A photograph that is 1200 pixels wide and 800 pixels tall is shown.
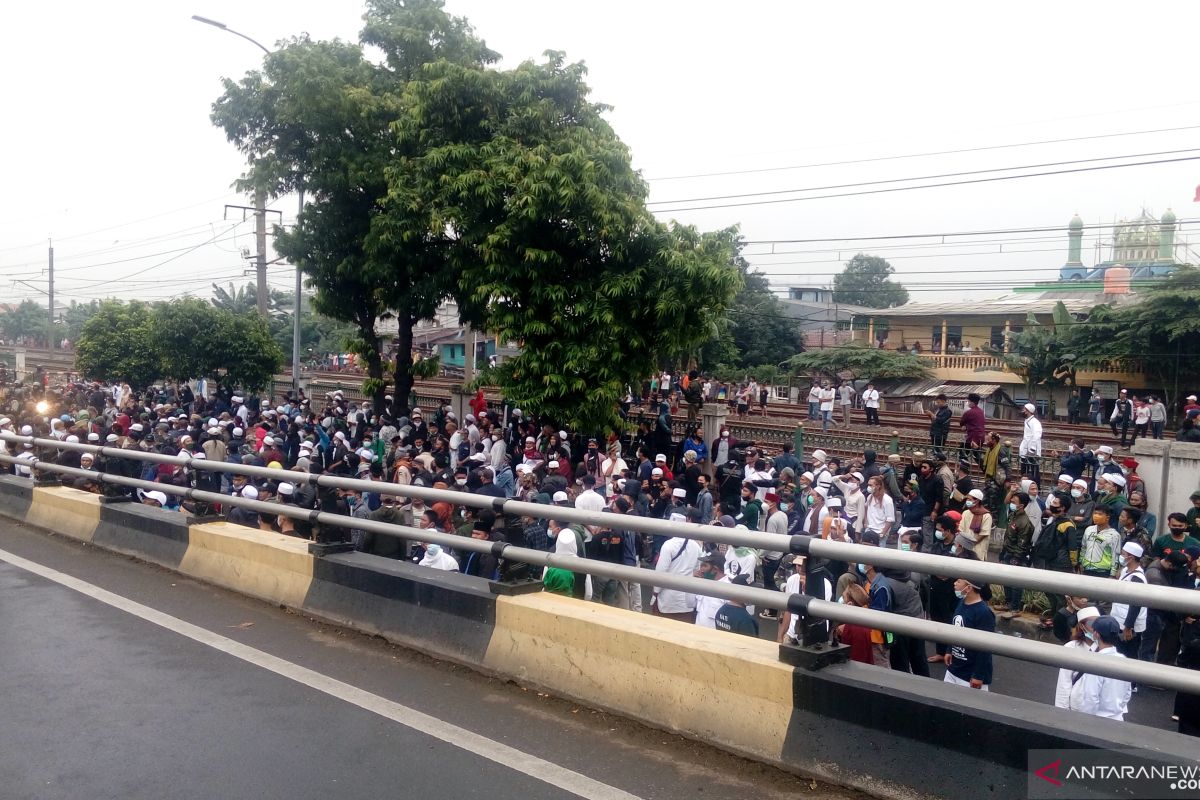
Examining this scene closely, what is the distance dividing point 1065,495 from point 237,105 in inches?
631

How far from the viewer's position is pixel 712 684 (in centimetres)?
416

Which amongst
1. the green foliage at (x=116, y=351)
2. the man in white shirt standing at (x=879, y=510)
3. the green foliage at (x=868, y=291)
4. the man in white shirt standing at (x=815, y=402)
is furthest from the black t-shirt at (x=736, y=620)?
the green foliage at (x=868, y=291)

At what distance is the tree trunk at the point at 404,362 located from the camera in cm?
1930

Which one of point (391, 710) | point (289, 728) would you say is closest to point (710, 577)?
point (391, 710)

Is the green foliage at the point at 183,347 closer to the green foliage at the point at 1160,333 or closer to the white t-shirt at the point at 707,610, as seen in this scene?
the white t-shirt at the point at 707,610

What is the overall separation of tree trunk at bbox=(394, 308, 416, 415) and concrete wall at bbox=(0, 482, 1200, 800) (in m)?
12.7

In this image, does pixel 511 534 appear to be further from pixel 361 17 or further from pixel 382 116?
pixel 361 17

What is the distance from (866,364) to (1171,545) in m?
32.4

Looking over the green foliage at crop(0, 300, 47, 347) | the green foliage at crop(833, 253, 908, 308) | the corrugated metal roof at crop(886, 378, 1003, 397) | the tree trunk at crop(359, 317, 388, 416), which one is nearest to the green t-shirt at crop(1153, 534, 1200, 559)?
the tree trunk at crop(359, 317, 388, 416)

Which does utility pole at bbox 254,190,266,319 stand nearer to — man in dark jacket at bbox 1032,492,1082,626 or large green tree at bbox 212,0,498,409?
large green tree at bbox 212,0,498,409

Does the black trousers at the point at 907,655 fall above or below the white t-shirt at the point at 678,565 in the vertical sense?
below

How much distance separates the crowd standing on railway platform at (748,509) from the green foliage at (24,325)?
7207 centimetres

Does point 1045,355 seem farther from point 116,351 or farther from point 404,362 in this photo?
point 116,351

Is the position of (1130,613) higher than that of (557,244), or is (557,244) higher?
(557,244)
